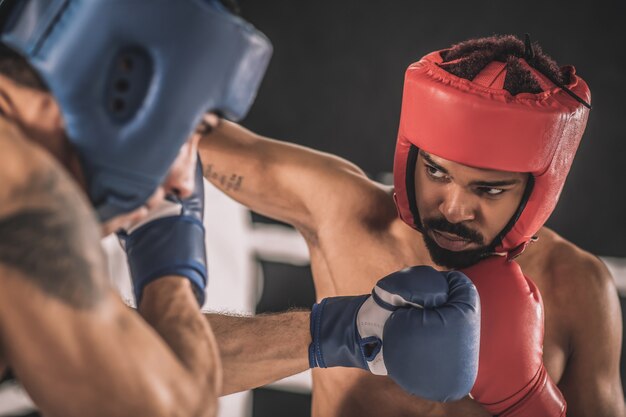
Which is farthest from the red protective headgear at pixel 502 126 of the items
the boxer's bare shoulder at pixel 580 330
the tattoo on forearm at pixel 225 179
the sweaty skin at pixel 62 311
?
the sweaty skin at pixel 62 311

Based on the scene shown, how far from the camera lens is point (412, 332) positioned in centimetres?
133

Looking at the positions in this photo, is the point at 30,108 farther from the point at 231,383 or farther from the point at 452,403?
the point at 452,403

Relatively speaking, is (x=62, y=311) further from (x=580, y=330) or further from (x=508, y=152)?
(x=580, y=330)

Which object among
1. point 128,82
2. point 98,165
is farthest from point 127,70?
point 98,165

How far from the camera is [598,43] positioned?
2639 millimetres

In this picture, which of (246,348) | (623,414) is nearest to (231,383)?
(246,348)

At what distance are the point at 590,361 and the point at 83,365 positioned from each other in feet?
4.53

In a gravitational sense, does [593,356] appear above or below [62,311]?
below

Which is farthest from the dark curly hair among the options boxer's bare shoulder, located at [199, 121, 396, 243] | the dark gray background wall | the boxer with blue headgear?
the dark gray background wall

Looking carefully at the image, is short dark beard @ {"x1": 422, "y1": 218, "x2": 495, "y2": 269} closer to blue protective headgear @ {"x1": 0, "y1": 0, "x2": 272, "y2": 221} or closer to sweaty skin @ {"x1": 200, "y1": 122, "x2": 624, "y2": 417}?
sweaty skin @ {"x1": 200, "y1": 122, "x2": 624, "y2": 417}

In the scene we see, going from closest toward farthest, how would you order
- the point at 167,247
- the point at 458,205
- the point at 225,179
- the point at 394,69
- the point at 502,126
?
the point at 167,247
the point at 502,126
the point at 458,205
the point at 225,179
the point at 394,69

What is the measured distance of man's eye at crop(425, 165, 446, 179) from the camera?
165cm

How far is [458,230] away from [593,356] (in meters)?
0.51

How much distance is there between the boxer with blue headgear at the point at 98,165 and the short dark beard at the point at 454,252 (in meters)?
0.69
